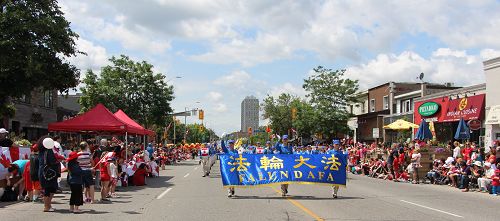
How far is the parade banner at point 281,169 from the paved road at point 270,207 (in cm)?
49

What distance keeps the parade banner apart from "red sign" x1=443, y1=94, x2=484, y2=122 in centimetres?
1797

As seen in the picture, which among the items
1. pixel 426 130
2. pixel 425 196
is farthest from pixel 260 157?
pixel 426 130

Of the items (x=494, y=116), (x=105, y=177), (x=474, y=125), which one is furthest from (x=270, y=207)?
(x=474, y=125)

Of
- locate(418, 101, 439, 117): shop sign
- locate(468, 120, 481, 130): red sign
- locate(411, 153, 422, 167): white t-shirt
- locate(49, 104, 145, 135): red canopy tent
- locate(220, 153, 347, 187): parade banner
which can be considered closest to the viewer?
locate(220, 153, 347, 187): parade banner

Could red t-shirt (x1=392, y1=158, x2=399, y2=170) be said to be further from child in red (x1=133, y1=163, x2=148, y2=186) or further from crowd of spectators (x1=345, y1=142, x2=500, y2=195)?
child in red (x1=133, y1=163, x2=148, y2=186)

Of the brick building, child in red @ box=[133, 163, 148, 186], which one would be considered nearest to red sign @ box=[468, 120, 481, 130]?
child in red @ box=[133, 163, 148, 186]

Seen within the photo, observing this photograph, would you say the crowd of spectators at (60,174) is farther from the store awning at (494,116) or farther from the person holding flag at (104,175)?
the store awning at (494,116)

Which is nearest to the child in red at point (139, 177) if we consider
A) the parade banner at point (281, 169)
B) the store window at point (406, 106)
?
the parade banner at point (281, 169)

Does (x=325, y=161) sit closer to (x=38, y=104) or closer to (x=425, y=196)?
(x=425, y=196)

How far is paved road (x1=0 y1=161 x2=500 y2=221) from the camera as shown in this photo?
1154 centimetres

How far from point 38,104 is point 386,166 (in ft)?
92.1

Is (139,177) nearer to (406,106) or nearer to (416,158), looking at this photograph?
(416,158)

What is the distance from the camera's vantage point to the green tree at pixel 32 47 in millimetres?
18891

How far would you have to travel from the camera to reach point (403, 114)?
4403cm
